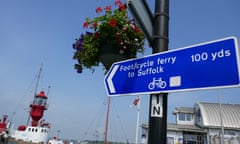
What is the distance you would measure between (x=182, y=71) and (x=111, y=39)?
3.66ft

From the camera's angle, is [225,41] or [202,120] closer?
[225,41]

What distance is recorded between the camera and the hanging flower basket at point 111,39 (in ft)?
7.20

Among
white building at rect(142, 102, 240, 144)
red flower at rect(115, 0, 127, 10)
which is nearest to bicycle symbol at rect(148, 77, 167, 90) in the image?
red flower at rect(115, 0, 127, 10)

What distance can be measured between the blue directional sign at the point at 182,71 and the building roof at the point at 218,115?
20.4m

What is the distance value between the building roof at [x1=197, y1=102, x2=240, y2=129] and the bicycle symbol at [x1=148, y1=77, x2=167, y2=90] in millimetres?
20444

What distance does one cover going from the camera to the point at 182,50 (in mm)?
1450

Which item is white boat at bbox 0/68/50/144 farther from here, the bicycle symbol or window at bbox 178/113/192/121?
the bicycle symbol

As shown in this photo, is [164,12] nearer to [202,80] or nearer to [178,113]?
[202,80]

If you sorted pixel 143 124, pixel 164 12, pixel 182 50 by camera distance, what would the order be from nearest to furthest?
pixel 182 50, pixel 164 12, pixel 143 124

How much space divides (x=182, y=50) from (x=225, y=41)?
1.01 ft

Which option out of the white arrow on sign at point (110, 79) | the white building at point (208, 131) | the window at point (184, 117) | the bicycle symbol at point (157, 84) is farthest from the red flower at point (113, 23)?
the window at point (184, 117)

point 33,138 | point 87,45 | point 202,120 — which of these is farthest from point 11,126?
point 87,45

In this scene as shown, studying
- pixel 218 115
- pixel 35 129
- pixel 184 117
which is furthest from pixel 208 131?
pixel 35 129

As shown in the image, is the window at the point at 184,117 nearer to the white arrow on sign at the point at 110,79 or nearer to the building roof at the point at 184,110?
the building roof at the point at 184,110
